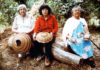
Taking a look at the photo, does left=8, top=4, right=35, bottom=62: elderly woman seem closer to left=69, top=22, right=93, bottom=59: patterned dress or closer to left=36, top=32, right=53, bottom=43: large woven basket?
left=36, top=32, right=53, bottom=43: large woven basket

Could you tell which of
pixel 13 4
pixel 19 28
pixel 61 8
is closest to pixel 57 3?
pixel 61 8

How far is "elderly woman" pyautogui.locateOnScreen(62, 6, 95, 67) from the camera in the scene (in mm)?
3756

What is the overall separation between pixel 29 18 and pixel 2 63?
59.7 inches

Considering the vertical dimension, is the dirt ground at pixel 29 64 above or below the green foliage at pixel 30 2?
below

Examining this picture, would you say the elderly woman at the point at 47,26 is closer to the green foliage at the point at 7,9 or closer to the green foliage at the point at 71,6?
the green foliage at the point at 71,6

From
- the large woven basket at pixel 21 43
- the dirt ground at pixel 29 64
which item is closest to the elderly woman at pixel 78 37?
the dirt ground at pixel 29 64

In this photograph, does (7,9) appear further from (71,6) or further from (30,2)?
(71,6)

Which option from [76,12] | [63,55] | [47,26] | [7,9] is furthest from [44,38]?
[7,9]

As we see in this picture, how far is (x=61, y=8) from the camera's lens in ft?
21.7

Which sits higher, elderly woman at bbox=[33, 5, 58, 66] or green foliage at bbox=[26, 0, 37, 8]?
green foliage at bbox=[26, 0, 37, 8]

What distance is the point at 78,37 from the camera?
382 centimetres

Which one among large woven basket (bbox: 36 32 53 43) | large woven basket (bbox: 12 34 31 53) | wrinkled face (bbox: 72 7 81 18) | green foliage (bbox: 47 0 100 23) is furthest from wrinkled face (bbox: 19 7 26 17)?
green foliage (bbox: 47 0 100 23)

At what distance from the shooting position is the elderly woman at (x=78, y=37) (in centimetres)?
376

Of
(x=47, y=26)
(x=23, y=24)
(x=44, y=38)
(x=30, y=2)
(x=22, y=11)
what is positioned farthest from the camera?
(x=30, y=2)
